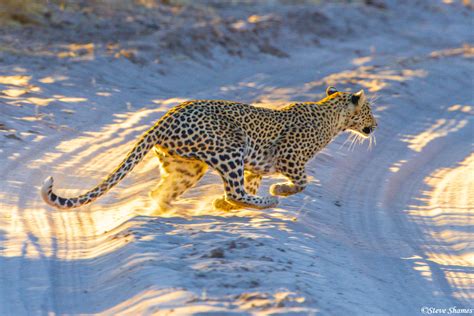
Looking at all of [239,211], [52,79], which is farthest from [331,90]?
[52,79]

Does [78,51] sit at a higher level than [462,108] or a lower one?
higher

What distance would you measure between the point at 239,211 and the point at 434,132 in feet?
21.3

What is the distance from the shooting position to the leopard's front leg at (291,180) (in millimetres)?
9289

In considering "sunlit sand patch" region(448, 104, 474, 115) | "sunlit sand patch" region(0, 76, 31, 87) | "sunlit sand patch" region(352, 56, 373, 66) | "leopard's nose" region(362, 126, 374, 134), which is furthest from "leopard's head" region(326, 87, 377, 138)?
"sunlit sand patch" region(352, 56, 373, 66)

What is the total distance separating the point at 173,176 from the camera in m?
9.05

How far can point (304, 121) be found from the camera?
31.6ft

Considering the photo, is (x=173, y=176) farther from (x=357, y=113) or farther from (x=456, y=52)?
(x=456, y=52)

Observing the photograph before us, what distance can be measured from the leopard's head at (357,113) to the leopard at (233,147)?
13mm

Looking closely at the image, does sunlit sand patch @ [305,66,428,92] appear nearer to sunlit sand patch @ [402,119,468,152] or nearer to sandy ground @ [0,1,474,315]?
sandy ground @ [0,1,474,315]

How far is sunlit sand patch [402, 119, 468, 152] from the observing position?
14.3m

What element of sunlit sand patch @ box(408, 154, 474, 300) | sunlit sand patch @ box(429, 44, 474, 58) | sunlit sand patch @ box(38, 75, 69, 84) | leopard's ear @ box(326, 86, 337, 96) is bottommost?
sunlit sand patch @ box(408, 154, 474, 300)

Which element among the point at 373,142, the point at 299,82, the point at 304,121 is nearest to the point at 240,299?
the point at 304,121

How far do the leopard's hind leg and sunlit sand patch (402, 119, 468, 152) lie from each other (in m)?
5.72

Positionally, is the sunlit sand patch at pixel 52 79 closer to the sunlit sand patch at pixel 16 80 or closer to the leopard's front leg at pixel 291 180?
the sunlit sand patch at pixel 16 80
